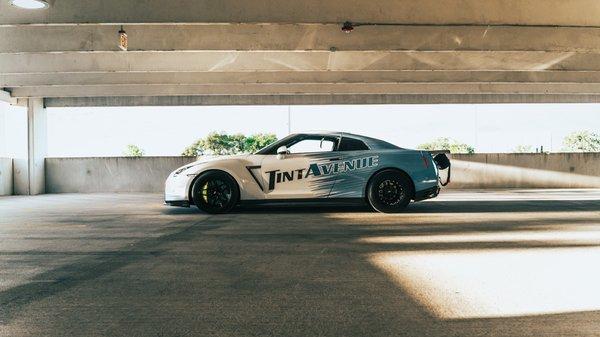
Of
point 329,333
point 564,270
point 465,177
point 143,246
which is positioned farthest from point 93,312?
point 465,177

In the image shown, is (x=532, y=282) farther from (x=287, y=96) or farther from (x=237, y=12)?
(x=287, y=96)

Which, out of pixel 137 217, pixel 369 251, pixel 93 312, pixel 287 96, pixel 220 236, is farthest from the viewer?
pixel 287 96

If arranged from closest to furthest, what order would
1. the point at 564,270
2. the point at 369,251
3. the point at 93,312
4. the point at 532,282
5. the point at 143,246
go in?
1. the point at 93,312
2. the point at 532,282
3. the point at 564,270
4. the point at 369,251
5. the point at 143,246

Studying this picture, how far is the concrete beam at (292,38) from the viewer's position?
9328mm

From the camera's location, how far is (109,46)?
9.44 meters

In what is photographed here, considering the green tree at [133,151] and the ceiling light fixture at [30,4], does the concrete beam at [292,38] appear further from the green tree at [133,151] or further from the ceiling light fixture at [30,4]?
the green tree at [133,151]

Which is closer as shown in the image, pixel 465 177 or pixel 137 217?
pixel 137 217

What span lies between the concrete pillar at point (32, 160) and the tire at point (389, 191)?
1396 centimetres

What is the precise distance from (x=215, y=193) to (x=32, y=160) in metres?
12.1

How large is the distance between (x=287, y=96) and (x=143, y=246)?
13236 mm

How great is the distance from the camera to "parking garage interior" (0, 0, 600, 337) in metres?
2.82

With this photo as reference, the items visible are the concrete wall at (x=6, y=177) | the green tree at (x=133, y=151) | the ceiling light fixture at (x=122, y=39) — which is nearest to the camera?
the ceiling light fixture at (x=122, y=39)

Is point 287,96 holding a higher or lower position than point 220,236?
higher

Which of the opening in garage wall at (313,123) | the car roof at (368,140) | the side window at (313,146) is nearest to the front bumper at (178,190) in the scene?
the side window at (313,146)
